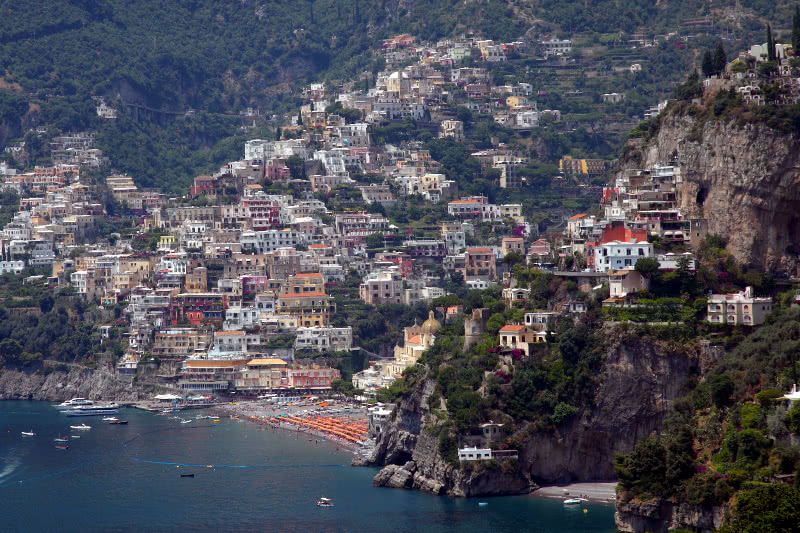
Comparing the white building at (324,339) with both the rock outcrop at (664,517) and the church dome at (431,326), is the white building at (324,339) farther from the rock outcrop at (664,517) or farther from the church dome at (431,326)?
the rock outcrop at (664,517)

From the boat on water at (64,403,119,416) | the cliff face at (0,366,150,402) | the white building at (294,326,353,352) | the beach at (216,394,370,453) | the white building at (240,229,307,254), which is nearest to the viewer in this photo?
the beach at (216,394,370,453)

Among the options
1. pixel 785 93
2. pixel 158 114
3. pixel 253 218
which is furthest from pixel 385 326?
pixel 158 114

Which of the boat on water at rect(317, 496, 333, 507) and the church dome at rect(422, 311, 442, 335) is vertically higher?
the church dome at rect(422, 311, 442, 335)

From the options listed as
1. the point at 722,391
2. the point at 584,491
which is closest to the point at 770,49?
the point at 722,391

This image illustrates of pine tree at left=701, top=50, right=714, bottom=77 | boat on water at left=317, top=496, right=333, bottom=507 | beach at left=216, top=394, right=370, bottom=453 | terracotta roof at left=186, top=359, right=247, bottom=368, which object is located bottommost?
boat on water at left=317, top=496, right=333, bottom=507

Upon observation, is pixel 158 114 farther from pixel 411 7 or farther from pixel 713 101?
pixel 713 101

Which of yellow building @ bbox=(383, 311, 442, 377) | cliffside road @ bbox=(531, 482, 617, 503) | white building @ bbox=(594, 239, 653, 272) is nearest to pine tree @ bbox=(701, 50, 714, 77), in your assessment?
white building @ bbox=(594, 239, 653, 272)

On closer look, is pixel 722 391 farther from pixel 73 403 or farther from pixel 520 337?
pixel 73 403

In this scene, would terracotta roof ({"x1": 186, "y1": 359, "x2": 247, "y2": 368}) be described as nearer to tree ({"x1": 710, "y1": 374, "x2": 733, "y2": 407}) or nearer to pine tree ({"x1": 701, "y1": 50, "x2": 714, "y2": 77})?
pine tree ({"x1": 701, "y1": 50, "x2": 714, "y2": 77})

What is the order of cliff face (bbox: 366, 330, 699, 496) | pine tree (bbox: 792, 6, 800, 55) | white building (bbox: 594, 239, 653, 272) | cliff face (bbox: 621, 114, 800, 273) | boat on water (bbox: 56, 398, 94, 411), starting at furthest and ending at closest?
boat on water (bbox: 56, 398, 94, 411), pine tree (bbox: 792, 6, 800, 55), white building (bbox: 594, 239, 653, 272), cliff face (bbox: 621, 114, 800, 273), cliff face (bbox: 366, 330, 699, 496)
